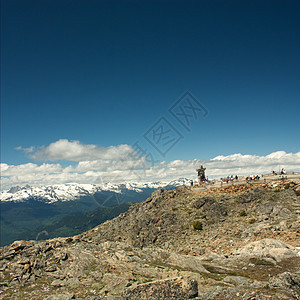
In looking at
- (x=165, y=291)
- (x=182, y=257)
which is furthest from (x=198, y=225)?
(x=165, y=291)

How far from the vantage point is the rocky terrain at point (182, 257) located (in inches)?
463

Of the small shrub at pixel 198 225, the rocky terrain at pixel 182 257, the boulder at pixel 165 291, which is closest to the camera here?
the boulder at pixel 165 291

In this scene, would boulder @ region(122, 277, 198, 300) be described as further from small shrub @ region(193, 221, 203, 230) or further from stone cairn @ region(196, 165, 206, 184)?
stone cairn @ region(196, 165, 206, 184)

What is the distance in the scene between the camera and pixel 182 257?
19.7m

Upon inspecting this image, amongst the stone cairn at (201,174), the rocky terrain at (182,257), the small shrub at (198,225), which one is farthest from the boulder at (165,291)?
the stone cairn at (201,174)

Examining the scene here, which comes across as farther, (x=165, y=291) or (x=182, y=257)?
(x=182, y=257)

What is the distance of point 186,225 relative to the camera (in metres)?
35.6

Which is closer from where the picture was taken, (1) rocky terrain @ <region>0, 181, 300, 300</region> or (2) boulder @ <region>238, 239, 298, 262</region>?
(1) rocky terrain @ <region>0, 181, 300, 300</region>

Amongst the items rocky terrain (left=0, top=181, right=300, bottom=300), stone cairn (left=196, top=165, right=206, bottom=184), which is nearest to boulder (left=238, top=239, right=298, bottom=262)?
rocky terrain (left=0, top=181, right=300, bottom=300)

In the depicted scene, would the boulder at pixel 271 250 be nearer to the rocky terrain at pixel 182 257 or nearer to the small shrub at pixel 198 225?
the rocky terrain at pixel 182 257

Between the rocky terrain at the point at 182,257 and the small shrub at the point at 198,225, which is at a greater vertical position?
the rocky terrain at the point at 182,257

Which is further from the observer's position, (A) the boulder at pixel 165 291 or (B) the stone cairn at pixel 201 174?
(B) the stone cairn at pixel 201 174

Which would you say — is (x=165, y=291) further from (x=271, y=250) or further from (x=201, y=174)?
(x=201, y=174)

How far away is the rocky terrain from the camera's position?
11.8 metres
